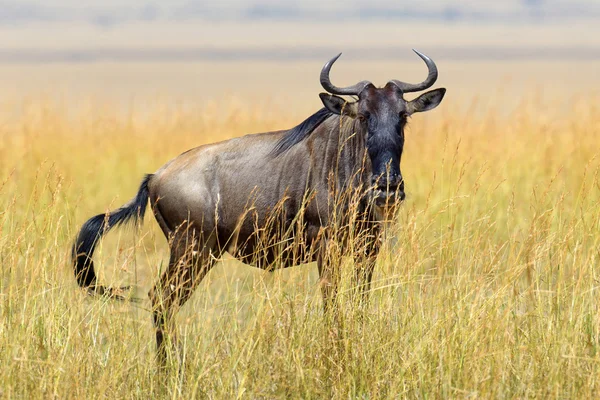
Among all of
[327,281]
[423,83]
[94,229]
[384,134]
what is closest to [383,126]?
[384,134]

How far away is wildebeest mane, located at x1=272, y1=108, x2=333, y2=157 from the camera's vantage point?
21.3 feet

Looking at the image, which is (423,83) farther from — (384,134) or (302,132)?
(302,132)

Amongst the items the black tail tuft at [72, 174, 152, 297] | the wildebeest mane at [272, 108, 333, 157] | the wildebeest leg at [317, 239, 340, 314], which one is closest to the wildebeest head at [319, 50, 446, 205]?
the wildebeest mane at [272, 108, 333, 157]

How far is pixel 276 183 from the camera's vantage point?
21.0 ft

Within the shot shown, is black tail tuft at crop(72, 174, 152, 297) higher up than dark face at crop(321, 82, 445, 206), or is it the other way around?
dark face at crop(321, 82, 445, 206)

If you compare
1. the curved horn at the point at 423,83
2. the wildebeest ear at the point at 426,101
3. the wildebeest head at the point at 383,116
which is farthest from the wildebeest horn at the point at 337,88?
the wildebeest ear at the point at 426,101

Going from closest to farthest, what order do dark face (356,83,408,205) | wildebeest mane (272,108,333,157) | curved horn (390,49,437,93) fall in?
dark face (356,83,408,205)
curved horn (390,49,437,93)
wildebeest mane (272,108,333,157)

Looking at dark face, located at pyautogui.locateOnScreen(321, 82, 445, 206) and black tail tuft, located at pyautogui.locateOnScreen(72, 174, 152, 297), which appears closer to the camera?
dark face, located at pyautogui.locateOnScreen(321, 82, 445, 206)

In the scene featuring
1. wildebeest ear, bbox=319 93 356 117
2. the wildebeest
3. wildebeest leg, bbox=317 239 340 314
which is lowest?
wildebeest leg, bbox=317 239 340 314

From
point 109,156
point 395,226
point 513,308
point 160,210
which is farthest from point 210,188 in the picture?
point 109,156

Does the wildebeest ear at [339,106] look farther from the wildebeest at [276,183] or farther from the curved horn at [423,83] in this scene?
the curved horn at [423,83]

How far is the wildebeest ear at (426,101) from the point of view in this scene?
246 inches

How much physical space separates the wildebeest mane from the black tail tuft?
105 centimetres

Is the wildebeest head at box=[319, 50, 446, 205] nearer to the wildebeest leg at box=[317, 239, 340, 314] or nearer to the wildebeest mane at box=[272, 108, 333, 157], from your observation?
the wildebeest mane at box=[272, 108, 333, 157]
